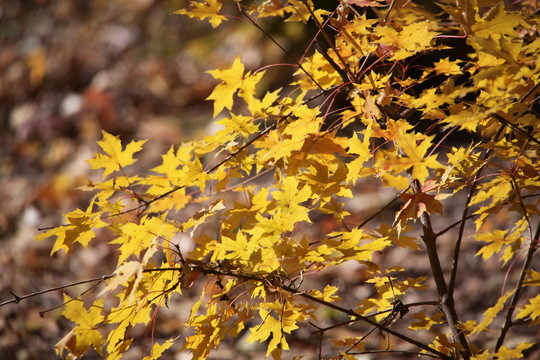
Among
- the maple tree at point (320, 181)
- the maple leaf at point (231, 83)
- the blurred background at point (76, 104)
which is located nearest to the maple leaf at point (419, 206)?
the maple tree at point (320, 181)

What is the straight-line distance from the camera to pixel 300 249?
0.73 meters

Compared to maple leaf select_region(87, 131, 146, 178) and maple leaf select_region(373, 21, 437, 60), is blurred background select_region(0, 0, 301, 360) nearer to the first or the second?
maple leaf select_region(87, 131, 146, 178)

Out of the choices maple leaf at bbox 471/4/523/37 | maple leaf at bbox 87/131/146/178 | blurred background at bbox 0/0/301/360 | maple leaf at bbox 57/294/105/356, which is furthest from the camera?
blurred background at bbox 0/0/301/360

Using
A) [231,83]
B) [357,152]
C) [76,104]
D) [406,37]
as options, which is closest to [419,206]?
[357,152]

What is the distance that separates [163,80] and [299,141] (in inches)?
89.2

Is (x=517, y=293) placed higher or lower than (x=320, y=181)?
lower

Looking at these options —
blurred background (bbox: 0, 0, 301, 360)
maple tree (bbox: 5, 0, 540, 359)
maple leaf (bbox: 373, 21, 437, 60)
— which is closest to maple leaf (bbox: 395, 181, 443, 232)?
maple tree (bbox: 5, 0, 540, 359)

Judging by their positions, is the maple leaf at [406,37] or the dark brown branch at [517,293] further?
the dark brown branch at [517,293]

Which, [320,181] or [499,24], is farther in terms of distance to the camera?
[320,181]

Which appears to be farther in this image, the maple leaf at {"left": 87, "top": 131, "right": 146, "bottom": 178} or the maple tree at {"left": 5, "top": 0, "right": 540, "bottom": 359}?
the maple leaf at {"left": 87, "top": 131, "right": 146, "bottom": 178}

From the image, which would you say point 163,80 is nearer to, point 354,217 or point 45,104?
point 45,104

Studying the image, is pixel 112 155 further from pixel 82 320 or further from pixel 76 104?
pixel 76 104

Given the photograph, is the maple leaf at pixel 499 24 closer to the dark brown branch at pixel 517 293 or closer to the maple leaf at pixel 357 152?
the maple leaf at pixel 357 152

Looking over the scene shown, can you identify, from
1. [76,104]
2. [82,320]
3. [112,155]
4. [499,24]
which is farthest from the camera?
[76,104]
